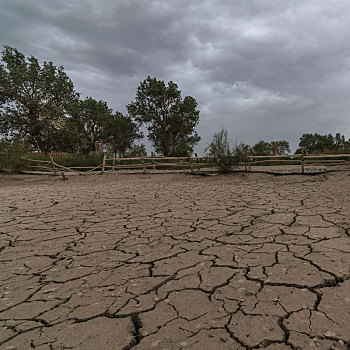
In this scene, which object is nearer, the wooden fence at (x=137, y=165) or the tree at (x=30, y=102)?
the wooden fence at (x=137, y=165)

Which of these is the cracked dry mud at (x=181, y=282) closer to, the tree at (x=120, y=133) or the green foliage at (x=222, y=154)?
the green foliage at (x=222, y=154)

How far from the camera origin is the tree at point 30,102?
18.3 metres

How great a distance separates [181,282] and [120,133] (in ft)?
71.7

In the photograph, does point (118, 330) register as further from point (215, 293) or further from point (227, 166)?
point (227, 166)

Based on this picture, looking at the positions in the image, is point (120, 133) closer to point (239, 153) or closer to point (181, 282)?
point (239, 153)

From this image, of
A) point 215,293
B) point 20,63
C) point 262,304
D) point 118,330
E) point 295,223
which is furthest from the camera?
point 20,63

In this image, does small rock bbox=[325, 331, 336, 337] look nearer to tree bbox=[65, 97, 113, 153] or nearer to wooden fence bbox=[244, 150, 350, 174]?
wooden fence bbox=[244, 150, 350, 174]

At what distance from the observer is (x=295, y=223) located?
9.79ft

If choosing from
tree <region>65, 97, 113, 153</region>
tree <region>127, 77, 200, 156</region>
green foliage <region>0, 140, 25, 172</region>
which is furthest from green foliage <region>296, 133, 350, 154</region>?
green foliage <region>0, 140, 25, 172</region>

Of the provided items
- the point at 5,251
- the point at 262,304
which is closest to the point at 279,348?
the point at 262,304

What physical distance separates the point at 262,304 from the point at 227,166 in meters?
8.25

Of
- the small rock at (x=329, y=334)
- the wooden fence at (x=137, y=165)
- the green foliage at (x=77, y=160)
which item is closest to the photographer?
the small rock at (x=329, y=334)

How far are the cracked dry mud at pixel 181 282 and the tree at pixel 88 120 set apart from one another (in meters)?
20.0

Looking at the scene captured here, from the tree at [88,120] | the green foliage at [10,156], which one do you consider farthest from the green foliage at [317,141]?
the green foliage at [10,156]
